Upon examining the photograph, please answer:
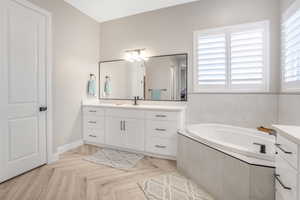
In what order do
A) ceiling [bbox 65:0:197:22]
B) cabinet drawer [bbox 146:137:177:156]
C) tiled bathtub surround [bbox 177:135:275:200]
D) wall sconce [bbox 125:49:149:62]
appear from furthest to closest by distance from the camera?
wall sconce [bbox 125:49:149:62], ceiling [bbox 65:0:197:22], cabinet drawer [bbox 146:137:177:156], tiled bathtub surround [bbox 177:135:275:200]

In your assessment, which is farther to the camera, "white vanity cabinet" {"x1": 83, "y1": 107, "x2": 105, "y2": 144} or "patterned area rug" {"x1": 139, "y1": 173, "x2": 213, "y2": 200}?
"white vanity cabinet" {"x1": 83, "y1": 107, "x2": 105, "y2": 144}

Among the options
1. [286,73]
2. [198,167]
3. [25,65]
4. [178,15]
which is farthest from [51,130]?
[286,73]

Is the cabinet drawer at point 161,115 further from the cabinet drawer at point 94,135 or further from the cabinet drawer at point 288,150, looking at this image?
the cabinet drawer at point 288,150

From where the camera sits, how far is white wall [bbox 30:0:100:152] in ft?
8.88

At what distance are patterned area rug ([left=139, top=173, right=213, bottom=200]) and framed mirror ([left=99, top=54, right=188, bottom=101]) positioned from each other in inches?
58.5

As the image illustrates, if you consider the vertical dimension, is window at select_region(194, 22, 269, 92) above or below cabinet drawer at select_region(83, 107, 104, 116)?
above

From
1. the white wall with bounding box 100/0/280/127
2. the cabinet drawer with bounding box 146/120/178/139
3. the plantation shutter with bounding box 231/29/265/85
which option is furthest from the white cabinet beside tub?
the plantation shutter with bounding box 231/29/265/85

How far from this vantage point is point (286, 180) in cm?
100

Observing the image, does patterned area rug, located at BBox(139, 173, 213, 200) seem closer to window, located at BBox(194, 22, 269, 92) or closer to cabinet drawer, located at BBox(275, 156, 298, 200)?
cabinet drawer, located at BBox(275, 156, 298, 200)

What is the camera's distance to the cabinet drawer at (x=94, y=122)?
3104 millimetres

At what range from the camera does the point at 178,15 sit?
9.87 feet

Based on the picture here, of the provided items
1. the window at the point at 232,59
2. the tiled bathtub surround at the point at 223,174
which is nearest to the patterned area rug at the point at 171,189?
the tiled bathtub surround at the point at 223,174

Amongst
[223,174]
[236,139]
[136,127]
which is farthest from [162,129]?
[223,174]

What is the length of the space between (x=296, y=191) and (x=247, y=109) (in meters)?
1.90
